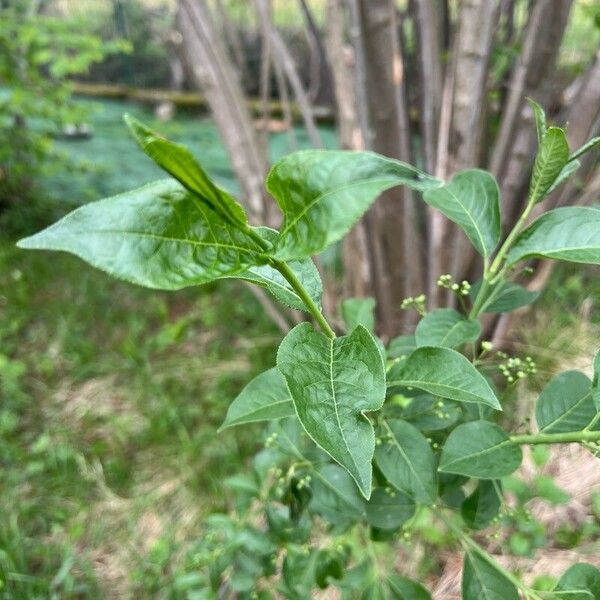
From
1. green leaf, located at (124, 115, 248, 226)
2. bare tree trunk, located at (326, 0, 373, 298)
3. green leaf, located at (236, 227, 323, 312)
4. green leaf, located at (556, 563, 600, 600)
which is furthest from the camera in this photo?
→ bare tree trunk, located at (326, 0, 373, 298)

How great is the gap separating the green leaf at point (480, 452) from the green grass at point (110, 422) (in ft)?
3.68

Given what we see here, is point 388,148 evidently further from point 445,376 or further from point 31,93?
point 31,93

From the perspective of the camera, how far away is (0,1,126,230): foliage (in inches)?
84.9

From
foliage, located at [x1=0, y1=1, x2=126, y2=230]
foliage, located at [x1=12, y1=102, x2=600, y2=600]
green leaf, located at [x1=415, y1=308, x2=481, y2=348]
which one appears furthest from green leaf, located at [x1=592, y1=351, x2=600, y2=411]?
foliage, located at [x1=0, y1=1, x2=126, y2=230]

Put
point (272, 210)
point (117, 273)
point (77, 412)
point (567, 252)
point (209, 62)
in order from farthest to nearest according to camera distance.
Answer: point (77, 412) < point (272, 210) < point (209, 62) < point (567, 252) < point (117, 273)

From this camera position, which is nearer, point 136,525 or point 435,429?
point 435,429

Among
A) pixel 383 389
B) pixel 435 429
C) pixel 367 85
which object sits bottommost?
pixel 435 429

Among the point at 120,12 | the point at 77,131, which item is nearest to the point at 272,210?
the point at 77,131

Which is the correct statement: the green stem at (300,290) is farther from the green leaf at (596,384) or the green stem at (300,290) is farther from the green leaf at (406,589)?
the green leaf at (406,589)

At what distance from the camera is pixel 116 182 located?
10.4 feet

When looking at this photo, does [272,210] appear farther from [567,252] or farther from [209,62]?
[567,252]

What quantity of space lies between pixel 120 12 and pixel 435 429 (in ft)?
12.5

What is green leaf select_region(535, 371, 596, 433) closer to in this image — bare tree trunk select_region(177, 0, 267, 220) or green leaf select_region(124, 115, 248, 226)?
green leaf select_region(124, 115, 248, 226)

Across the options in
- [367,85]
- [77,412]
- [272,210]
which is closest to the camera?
[367,85]
